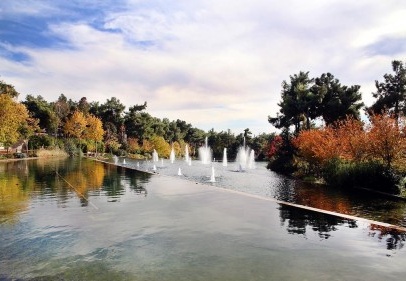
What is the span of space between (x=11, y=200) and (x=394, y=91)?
1614 inches

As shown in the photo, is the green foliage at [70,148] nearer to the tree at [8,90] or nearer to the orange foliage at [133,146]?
the tree at [8,90]

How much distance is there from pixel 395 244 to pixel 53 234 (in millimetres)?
10385

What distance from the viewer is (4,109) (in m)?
39.7

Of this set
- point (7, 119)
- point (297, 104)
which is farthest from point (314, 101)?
point (7, 119)

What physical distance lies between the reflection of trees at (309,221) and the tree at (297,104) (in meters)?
31.2

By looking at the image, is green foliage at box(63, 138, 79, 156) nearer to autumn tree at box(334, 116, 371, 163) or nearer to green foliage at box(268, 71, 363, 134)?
green foliage at box(268, 71, 363, 134)

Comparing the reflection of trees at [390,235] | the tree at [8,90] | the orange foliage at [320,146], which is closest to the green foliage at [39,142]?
the tree at [8,90]

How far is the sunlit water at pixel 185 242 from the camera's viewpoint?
7.76m

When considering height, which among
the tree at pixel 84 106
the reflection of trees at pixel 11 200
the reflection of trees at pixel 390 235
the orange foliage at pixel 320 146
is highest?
the tree at pixel 84 106

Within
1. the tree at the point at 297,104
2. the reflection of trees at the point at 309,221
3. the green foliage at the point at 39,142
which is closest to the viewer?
the reflection of trees at the point at 309,221

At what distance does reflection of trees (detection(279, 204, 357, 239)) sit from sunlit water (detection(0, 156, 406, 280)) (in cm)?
4

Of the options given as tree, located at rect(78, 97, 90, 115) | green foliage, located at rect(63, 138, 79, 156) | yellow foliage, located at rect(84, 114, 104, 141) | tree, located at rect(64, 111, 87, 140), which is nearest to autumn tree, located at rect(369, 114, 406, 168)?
green foliage, located at rect(63, 138, 79, 156)

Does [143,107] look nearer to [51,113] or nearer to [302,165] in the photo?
[51,113]

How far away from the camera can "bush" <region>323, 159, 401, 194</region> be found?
22875 mm
